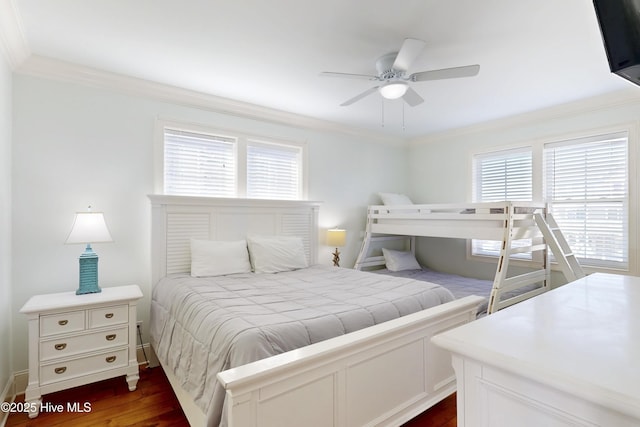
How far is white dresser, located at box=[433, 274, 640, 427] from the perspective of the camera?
556 millimetres

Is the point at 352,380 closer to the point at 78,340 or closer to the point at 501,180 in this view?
the point at 78,340

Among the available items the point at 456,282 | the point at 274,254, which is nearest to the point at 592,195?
the point at 456,282

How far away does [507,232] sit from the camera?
2.90 metres

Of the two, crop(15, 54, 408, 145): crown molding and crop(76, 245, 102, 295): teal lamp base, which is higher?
crop(15, 54, 408, 145): crown molding

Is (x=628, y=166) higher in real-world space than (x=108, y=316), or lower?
higher

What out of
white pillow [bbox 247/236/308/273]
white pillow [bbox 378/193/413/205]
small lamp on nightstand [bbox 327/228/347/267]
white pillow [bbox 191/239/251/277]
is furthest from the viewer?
white pillow [bbox 378/193/413/205]

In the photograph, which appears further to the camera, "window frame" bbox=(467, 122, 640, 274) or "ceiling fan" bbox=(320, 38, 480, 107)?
"window frame" bbox=(467, 122, 640, 274)

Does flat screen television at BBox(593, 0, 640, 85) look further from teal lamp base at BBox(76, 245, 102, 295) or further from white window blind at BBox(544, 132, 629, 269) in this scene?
white window blind at BBox(544, 132, 629, 269)

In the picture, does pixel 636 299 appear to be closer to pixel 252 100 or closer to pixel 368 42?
pixel 368 42

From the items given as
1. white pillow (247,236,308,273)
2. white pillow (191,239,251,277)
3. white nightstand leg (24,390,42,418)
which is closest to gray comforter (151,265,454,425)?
white pillow (191,239,251,277)

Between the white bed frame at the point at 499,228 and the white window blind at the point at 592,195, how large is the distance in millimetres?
383

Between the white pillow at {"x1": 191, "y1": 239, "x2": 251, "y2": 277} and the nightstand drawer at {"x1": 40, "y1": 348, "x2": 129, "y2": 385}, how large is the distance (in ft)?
2.62

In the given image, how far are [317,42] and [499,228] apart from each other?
2.27 m

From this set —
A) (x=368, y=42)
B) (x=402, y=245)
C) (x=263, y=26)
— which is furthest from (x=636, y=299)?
(x=402, y=245)
